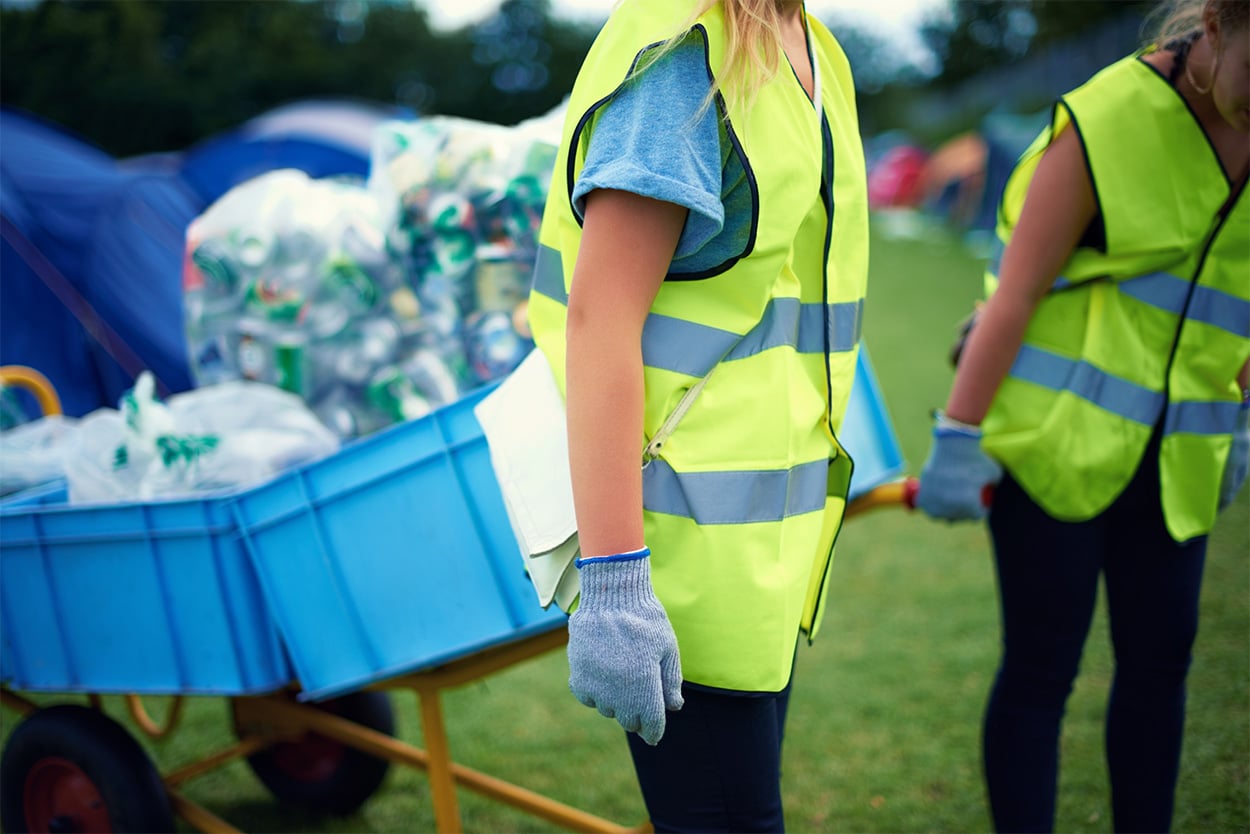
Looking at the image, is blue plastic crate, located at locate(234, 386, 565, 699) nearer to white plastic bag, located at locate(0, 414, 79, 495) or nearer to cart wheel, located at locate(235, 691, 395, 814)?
white plastic bag, located at locate(0, 414, 79, 495)

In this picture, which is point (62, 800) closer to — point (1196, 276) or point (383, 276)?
point (383, 276)

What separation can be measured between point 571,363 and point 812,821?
76.6 inches

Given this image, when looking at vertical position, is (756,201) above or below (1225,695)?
above

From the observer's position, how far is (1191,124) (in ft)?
5.74

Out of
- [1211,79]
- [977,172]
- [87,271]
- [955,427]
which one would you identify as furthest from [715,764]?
[977,172]

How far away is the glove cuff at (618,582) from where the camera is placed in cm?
117

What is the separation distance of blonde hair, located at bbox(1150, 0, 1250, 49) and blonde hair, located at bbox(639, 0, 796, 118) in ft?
2.70

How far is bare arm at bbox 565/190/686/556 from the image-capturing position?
1.15 meters

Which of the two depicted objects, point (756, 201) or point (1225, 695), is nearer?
point (756, 201)

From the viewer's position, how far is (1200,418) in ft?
6.14

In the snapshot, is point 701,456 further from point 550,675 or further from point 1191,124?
point 550,675

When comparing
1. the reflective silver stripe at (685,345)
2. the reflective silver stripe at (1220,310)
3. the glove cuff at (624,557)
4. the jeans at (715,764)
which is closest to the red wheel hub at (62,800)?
the jeans at (715,764)

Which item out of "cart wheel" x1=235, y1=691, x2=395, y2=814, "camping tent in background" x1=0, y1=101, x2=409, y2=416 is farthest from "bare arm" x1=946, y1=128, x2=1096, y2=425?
"camping tent in background" x1=0, y1=101, x2=409, y2=416

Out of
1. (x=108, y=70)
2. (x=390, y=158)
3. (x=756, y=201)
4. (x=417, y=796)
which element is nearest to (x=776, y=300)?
(x=756, y=201)
